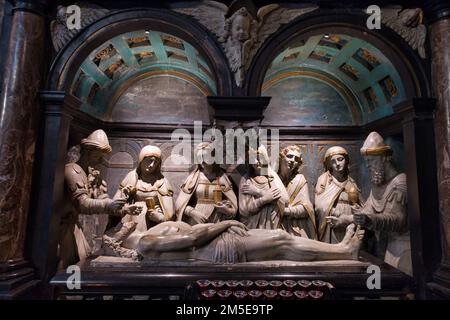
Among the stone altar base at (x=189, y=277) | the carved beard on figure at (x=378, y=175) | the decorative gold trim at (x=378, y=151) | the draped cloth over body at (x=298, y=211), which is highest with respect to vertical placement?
the decorative gold trim at (x=378, y=151)

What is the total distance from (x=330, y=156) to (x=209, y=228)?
258cm

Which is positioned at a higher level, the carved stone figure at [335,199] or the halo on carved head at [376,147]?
the halo on carved head at [376,147]

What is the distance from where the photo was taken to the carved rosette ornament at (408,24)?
4875 millimetres

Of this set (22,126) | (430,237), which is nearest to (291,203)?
(430,237)

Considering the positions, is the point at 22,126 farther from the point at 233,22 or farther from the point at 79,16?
the point at 233,22

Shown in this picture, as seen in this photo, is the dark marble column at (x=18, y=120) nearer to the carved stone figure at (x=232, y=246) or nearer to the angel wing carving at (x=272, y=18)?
the carved stone figure at (x=232, y=246)

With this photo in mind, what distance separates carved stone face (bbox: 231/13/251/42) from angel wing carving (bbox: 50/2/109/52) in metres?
1.94

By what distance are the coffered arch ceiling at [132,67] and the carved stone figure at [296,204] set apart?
6.30ft

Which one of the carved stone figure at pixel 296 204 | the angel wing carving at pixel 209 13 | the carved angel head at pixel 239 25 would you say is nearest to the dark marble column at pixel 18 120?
the angel wing carving at pixel 209 13

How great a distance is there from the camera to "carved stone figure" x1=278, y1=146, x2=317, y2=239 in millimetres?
5237

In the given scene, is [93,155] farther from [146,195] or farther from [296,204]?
[296,204]

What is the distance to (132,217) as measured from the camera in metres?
5.05

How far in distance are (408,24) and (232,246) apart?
4175 mm

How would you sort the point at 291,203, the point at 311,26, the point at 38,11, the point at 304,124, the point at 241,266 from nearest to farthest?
the point at 241,266, the point at 38,11, the point at 311,26, the point at 291,203, the point at 304,124
